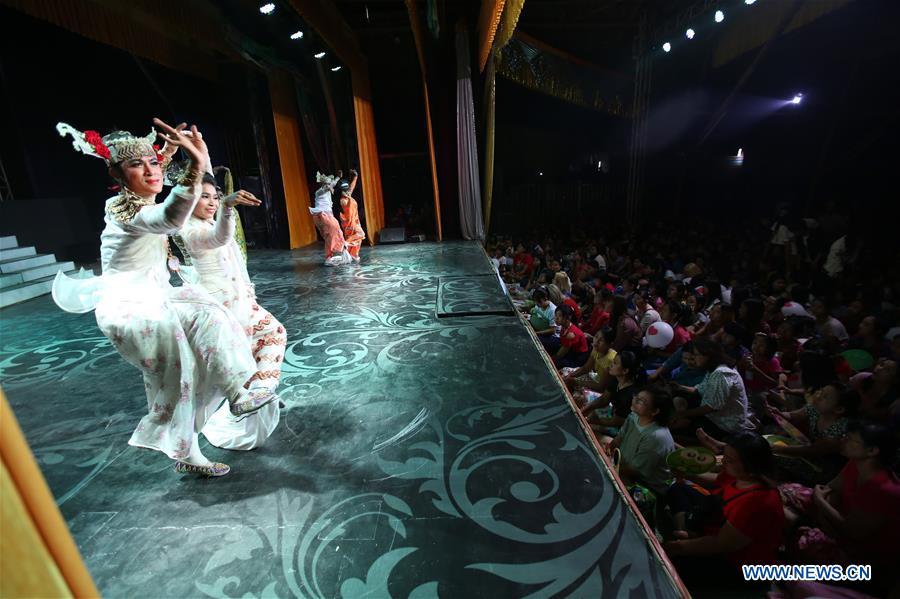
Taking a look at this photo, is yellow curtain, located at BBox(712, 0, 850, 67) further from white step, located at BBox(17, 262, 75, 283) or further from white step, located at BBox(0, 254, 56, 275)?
white step, located at BBox(0, 254, 56, 275)

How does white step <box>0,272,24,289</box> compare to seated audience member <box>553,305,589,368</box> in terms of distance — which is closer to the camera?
seated audience member <box>553,305,589,368</box>

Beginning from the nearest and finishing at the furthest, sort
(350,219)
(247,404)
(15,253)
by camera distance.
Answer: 1. (247,404)
2. (15,253)
3. (350,219)

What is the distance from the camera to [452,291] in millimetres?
4328

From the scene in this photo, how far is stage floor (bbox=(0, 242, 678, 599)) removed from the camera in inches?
51.5

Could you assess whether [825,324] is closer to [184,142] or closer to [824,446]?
[824,446]

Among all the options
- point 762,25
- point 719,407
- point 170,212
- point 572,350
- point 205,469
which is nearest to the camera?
point 170,212

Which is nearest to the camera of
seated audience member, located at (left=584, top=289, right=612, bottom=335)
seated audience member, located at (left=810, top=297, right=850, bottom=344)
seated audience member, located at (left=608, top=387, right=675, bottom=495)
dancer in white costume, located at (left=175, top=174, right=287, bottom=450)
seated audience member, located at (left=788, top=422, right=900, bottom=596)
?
seated audience member, located at (left=788, top=422, right=900, bottom=596)

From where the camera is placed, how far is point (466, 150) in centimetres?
824

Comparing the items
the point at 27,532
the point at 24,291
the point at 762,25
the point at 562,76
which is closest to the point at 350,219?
the point at 24,291

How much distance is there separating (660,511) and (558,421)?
0.59 m

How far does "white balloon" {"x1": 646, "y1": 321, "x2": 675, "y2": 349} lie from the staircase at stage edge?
6.79m

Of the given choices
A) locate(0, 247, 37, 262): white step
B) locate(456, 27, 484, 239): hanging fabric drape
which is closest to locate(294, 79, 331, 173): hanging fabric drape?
locate(456, 27, 484, 239): hanging fabric drape

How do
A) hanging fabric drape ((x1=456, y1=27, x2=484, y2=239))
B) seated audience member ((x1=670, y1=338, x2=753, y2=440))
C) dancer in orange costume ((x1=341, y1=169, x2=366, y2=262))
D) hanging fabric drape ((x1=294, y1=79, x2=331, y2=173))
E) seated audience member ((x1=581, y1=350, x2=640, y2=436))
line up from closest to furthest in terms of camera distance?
seated audience member ((x1=670, y1=338, x2=753, y2=440)) < seated audience member ((x1=581, y1=350, x2=640, y2=436)) < dancer in orange costume ((x1=341, y1=169, x2=366, y2=262)) < hanging fabric drape ((x1=456, y1=27, x2=484, y2=239)) < hanging fabric drape ((x1=294, y1=79, x2=331, y2=173))

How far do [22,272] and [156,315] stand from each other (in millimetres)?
5887
